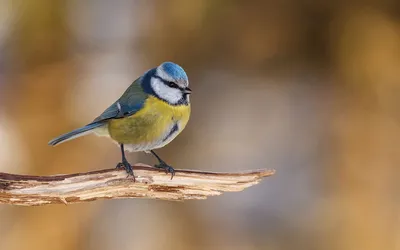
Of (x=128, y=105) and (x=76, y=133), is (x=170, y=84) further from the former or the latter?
(x=76, y=133)

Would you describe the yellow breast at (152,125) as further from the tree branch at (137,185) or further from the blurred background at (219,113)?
the blurred background at (219,113)

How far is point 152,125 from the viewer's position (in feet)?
3.82

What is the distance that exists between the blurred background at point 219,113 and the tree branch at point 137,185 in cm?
133

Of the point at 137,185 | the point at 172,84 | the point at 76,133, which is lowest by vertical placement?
the point at 137,185

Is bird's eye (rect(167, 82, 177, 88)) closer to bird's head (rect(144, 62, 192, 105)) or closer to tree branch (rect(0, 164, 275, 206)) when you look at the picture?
bird's head (rect(144, 62, 192, 105))

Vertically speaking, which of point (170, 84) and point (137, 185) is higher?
point (170, 84)

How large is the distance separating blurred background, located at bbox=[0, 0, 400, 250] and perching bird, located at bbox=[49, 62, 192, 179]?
1.26 m

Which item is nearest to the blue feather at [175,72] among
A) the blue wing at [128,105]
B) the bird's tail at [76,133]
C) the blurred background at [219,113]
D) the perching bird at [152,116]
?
the perching bird at [152,116]

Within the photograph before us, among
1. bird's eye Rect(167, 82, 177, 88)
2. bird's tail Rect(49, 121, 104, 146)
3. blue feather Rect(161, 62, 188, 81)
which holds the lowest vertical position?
bird's tail Rect(49, 121, 104, 146)

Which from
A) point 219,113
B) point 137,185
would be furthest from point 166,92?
point 219,113

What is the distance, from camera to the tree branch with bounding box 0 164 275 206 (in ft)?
3.47

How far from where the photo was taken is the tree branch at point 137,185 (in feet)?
3.47

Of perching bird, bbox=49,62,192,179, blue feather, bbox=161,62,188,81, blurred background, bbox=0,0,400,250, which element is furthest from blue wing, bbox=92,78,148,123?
blurred background, bbox=0,0,400,250

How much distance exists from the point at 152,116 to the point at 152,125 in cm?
2
